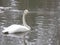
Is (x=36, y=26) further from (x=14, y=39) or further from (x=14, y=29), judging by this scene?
(x=14, y=39)

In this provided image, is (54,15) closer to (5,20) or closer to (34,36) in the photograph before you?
(5,20)

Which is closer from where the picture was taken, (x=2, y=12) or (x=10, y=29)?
(x=10, y=29)

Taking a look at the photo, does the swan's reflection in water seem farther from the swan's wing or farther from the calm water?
the swan's wing

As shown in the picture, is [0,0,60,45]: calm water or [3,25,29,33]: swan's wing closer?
[0,0,60,45]: calm water

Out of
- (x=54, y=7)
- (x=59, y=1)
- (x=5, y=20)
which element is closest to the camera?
(x=5, y=20)

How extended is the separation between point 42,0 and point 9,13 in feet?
20.3

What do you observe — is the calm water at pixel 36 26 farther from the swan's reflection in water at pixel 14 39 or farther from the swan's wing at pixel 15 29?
the swan's wing at pixel 15 29

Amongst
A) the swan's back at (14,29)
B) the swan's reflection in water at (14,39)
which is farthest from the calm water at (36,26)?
the swan's back at (14,29)

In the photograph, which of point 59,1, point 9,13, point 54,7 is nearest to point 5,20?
point 9,13

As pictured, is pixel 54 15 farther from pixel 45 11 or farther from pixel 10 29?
pixel 10 29

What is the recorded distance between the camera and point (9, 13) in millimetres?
14766

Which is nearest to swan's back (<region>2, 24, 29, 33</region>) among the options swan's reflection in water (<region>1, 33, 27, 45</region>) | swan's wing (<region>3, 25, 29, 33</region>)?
swan's wing (<region>3, 25, 29, 33</region>)

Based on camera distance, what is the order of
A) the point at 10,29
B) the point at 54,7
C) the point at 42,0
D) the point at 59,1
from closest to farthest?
the point at 10,29 → the point at 54,7 → the point at 59,1 → the point at 42,0

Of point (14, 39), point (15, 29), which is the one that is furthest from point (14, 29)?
point (14, 39)
